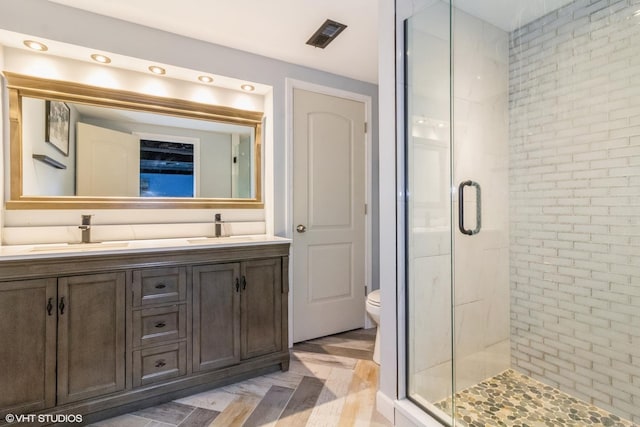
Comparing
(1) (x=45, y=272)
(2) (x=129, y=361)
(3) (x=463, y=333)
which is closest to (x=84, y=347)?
(2) (x=129, y=361)

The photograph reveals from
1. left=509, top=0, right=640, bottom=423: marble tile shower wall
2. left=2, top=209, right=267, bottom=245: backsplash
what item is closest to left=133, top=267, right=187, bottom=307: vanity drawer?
left=2, top=209, right=267, bottom=245: backsplash

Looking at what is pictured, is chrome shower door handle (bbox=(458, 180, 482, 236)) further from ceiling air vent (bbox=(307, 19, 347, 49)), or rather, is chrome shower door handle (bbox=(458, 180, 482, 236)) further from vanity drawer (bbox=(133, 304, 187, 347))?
vanity drawer (bbox=(133, 304, 187, 347))

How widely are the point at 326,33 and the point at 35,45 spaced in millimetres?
1768

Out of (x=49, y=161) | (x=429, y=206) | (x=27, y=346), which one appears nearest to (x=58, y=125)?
(x=49, y=161)

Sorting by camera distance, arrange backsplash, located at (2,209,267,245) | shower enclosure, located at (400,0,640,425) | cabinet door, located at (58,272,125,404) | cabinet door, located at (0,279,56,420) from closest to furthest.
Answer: cabinet door, located at (0,279,56,420) < cabinet door, located at (58,272,125,404) < shower enclosure, located at (400,0,640,425) < backsplash, located at (2,209,267,245)

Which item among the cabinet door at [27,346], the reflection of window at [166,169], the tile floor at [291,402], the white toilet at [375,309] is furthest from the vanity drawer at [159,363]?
the white toilet at [375,309]

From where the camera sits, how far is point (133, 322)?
1690 mm

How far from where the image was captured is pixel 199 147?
2.45 meters

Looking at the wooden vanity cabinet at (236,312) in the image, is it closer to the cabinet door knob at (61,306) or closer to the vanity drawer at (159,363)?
the vanity drawer at (159,363)

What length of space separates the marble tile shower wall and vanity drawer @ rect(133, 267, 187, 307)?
2.15 metres

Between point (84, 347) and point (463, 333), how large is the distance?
2.13 metres

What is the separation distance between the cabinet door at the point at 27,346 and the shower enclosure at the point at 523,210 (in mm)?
1797

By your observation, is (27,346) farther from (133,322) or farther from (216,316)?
(216,316)

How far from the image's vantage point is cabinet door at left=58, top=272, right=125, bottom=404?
154 cm
